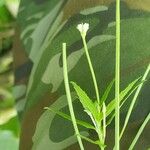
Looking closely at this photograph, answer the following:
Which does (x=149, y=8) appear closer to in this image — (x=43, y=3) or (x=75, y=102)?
(x=75, y=102)

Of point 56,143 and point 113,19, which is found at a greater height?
point 113,19

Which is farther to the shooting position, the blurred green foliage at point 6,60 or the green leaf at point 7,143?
the blurred green foliage at point 6,60

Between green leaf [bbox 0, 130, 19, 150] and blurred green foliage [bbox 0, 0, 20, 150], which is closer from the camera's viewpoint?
green leaf [bbox 0, 130, 19, 150]

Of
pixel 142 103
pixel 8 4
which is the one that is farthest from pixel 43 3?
pixel 8 4

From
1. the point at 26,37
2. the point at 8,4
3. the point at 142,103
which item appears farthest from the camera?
the point at 8,4

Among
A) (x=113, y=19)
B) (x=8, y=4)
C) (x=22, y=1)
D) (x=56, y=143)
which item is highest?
(x=8, y=4)

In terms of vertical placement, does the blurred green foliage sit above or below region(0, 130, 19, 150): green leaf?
above

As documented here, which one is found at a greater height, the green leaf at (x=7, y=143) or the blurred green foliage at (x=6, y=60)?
the blurred green foliage at (x=6, y=60)

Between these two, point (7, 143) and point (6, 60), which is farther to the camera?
point (6, 60)

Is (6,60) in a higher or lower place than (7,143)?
higher

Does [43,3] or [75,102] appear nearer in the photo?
[75,102]

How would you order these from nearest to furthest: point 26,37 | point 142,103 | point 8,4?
1. point 142,103
2. point 26,37
3. point 8,4
